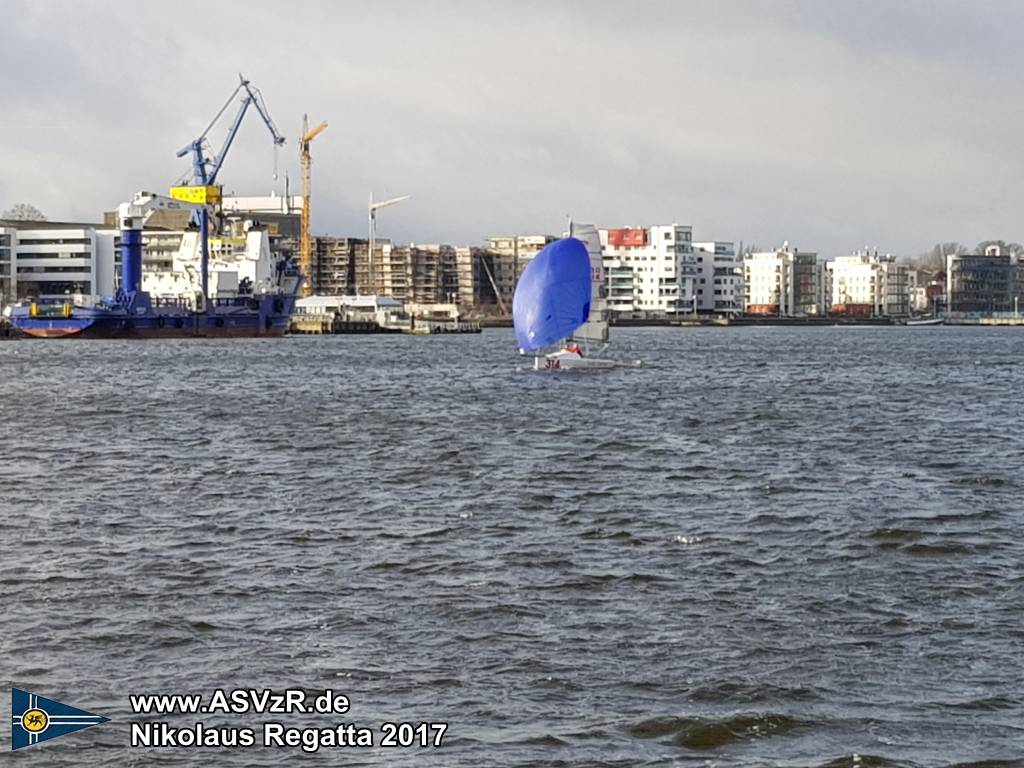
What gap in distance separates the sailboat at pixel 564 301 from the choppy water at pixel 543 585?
24.2 m

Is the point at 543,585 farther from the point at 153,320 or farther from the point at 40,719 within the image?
the point at 153,320

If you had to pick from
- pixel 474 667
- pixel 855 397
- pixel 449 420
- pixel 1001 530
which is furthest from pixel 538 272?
pixel 474 667

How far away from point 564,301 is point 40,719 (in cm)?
5567

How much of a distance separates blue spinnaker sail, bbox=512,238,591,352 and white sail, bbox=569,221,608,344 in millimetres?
1630

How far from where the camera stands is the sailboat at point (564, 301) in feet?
222

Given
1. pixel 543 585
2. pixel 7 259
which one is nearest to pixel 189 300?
pixel 7 259

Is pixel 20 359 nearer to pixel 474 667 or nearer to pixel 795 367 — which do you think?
pixel 795 367

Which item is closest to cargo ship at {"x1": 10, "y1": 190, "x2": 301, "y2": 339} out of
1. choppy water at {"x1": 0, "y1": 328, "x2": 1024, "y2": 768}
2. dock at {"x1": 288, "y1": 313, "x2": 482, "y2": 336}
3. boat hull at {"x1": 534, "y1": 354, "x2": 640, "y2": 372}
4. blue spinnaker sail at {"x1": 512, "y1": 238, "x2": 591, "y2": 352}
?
dock at {"x1": 288, "y1": 313, "x2": 482, "y2": 336}

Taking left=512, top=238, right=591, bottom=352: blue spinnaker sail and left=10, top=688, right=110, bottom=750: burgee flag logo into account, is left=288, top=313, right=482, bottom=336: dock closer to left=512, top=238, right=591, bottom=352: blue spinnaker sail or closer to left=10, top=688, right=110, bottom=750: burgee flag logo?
left=512, top=238, right=591, bottom=352: blue spinnaker sail

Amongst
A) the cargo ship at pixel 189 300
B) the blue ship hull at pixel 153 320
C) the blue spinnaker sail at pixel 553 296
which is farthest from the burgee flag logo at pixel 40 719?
the blue ship hull at pixel 153 320

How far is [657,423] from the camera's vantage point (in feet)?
147

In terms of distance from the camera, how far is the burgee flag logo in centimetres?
1250

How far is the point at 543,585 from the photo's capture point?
750 inches

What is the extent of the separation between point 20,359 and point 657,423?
2215 inches
